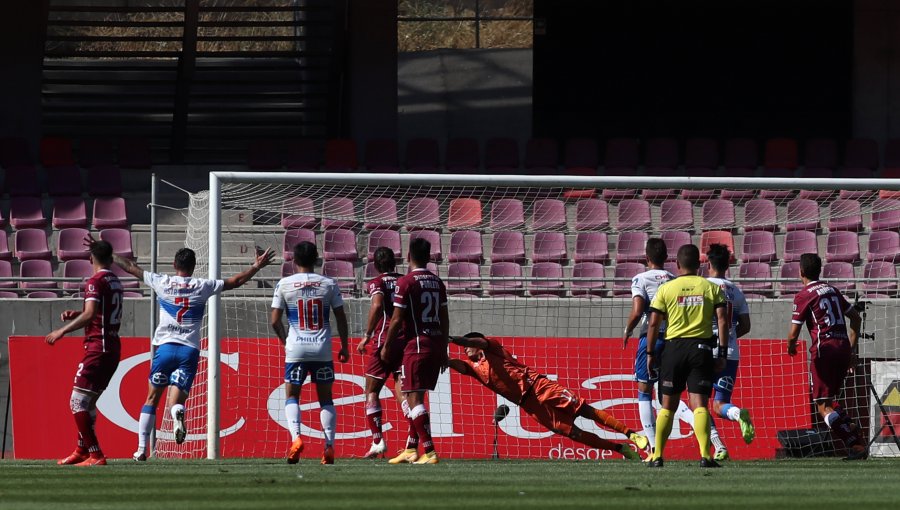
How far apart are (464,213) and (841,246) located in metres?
5.38

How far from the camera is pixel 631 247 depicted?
16.4 meters

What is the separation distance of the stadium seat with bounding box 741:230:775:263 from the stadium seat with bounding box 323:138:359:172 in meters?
7.33

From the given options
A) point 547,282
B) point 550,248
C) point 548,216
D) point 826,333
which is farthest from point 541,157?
point 826,333

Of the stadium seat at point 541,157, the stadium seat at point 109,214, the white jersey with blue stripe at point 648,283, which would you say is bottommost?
the white jersey with blue stripe at point 648,283

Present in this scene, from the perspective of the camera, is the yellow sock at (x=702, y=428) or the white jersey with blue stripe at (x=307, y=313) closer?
the yellow sock at (x=702, y=428)

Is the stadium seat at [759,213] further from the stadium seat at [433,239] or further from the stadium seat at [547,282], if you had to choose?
the stadium seat at [433,239]

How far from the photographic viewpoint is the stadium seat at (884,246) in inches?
650

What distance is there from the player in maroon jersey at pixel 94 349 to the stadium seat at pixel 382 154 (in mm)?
11883

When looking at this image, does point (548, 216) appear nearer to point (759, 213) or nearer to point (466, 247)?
point (466, 247)

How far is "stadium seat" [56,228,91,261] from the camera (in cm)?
1783

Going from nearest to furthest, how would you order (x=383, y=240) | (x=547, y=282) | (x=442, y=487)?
(x=442, y=487) < (x=383, y=240) < (x=547, y=282)

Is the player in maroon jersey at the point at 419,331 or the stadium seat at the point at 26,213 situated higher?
the stadium seat at the point at 26,213

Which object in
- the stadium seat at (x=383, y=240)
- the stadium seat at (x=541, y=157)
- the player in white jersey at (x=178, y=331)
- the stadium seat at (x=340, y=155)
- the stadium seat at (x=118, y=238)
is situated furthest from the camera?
the stadium seat at (x=541, y=157)

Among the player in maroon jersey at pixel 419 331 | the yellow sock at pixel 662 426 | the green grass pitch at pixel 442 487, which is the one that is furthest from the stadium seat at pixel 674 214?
the yellow sock at pixel 662 426
